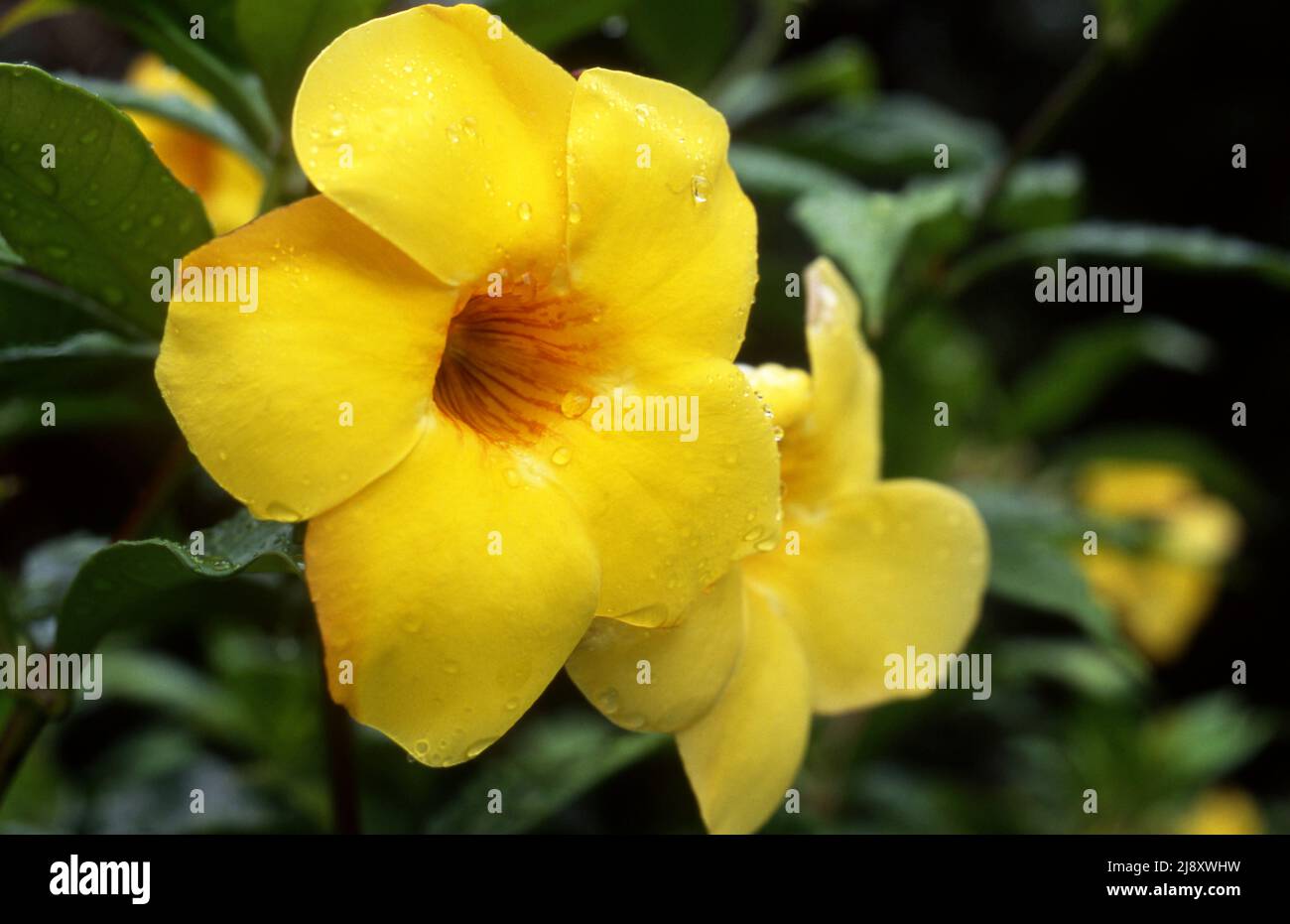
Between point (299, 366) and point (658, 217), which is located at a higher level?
point (658, 217)

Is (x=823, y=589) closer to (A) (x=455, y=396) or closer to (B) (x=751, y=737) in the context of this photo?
(B) (x=751, y=737)

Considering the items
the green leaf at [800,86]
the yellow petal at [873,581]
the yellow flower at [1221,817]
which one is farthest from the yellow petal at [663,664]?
the yellow flower at [1221,817]

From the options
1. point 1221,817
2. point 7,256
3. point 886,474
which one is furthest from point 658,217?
point 1221,817

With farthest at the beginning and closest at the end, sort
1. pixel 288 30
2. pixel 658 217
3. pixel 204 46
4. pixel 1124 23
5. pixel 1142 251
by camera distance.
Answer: pixel 1124 23, pixel 1142 251, pixel 204 46, pixel 288 30, pixel 658 217

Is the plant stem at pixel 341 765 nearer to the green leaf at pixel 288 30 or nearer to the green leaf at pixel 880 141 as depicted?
the green leaf at pixel 288 30

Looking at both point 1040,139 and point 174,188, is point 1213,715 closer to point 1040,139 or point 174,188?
point 1040,139

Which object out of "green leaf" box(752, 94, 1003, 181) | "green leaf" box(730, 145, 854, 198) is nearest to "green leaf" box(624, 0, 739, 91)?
"green leaf" box(752, 94, 1003, 181)
